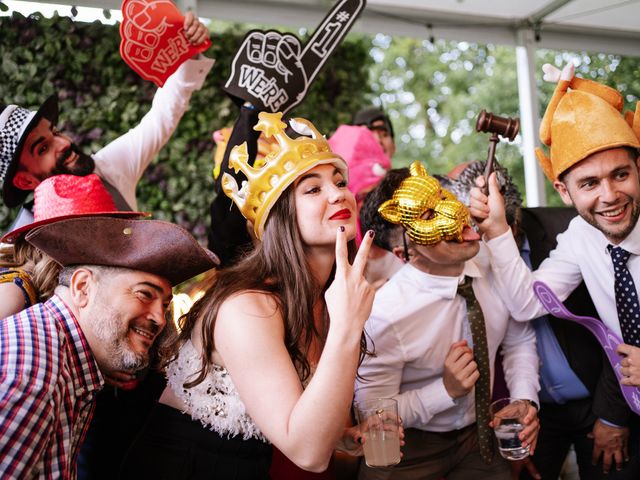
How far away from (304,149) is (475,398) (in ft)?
4.14

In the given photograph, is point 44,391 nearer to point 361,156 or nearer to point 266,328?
point 266,328

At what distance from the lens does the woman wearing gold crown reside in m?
1.83

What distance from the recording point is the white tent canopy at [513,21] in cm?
512

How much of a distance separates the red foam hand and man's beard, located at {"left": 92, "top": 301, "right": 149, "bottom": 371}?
4.96 ft

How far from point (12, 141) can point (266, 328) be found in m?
1.71

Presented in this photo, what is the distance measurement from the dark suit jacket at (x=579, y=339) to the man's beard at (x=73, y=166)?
2.21m

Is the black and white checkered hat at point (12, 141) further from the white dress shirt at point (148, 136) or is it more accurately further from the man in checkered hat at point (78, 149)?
the white dress shirt at point (148, 136)

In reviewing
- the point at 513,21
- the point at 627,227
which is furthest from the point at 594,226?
the point at 513,21

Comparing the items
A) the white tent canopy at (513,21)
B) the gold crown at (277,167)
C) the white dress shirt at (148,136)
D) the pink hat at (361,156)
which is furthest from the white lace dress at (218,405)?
the white tent canopy at (513,21)

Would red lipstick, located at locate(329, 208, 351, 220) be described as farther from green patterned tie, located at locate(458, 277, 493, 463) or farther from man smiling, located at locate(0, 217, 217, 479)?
green patterned tie, located at locate(458, 277, 493, 463)

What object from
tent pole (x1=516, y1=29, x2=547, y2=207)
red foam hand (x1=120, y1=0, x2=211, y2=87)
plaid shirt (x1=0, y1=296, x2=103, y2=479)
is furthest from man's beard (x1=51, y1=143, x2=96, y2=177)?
tent pole (x1=516, y1=29, x2=547, y2=207)

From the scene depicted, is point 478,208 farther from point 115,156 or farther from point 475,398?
point 115,156

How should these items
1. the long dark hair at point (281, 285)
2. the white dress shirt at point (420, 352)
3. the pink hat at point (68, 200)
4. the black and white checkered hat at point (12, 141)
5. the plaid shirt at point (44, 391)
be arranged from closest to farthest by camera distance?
the plaid shirt at point (44, 391) → the long dark hair at point (281, 285) → the pink hat at point (68, 200) → the white dress shirt at point (420, 352) → the black and white checkered hat at point (12, 141)

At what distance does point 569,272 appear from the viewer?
2.89 meters
